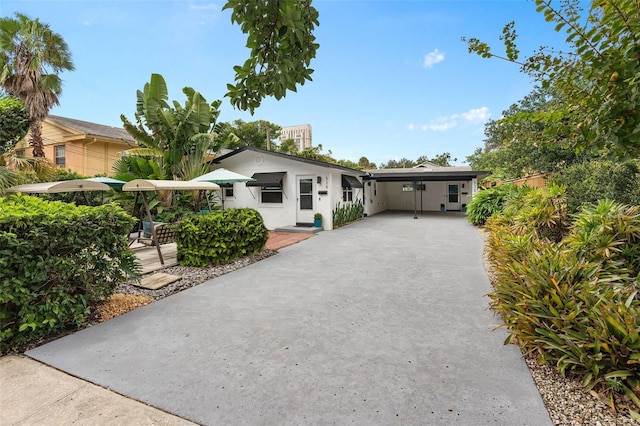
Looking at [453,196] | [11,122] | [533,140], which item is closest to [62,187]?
[11,122]

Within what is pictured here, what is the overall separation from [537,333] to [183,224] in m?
6.20

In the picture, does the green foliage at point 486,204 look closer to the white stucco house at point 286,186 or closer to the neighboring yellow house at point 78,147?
the white stucco house at point 286,186

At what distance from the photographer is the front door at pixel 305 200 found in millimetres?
12859

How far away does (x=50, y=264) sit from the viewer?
3.20 metres

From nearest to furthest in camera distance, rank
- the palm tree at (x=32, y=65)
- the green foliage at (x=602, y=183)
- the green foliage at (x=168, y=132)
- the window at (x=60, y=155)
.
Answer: the green foliage at (x=602, y=183) → the palm tree at (x=32, y=65) → the green foliage at (x=168, y=132) → the window at (x=60, y=155)

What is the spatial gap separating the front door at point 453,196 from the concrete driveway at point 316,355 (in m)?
18.3

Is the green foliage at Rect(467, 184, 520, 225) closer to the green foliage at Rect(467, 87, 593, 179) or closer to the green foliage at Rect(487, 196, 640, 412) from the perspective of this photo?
the green foliage at Rect(467, 87, 593, 179)

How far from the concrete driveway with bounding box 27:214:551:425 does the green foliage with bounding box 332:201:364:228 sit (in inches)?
306

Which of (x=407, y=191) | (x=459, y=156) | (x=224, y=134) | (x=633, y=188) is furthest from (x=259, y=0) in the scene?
(x=459, y=156)

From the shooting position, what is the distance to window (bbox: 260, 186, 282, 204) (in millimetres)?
13336

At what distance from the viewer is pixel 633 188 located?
532cm

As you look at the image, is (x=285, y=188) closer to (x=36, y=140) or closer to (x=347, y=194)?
(x=347, y=194)

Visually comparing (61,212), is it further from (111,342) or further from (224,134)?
(224,134)

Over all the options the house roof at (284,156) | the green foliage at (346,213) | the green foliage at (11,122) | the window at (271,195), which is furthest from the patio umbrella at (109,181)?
the green foliage at (346,213)
